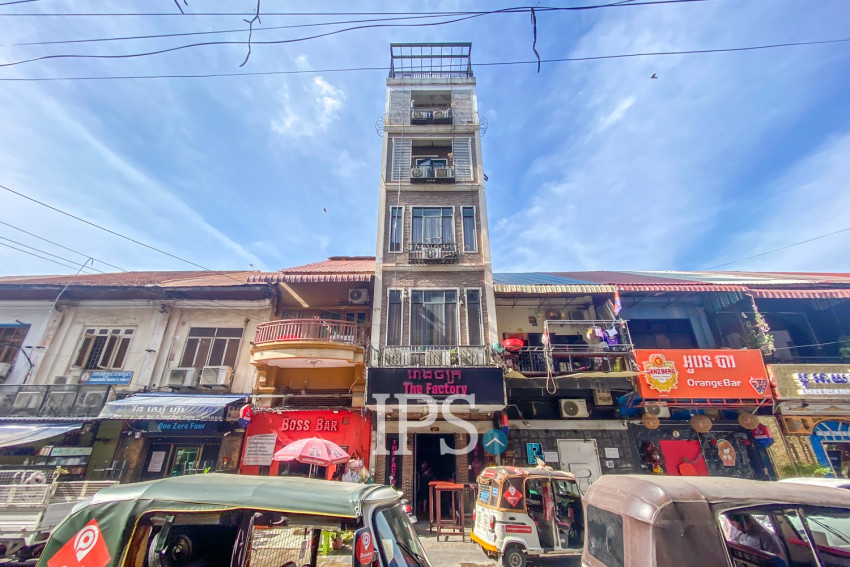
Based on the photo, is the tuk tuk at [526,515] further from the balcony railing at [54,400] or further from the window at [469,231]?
the balcony railing at [54,400]

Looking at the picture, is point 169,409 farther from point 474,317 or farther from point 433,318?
point 474,317

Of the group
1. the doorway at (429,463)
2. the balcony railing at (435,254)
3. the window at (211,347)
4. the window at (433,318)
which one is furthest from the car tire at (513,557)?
the window at (211,347)

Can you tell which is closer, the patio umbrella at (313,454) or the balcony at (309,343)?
the patio umbrella at (313,454)

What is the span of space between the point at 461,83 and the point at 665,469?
60.8 ft

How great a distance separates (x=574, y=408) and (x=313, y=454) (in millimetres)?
9403

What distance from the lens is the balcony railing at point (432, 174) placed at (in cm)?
1505

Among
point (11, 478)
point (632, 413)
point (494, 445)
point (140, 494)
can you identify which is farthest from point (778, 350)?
point (11, 478)

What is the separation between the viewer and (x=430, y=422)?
12320 millimetres

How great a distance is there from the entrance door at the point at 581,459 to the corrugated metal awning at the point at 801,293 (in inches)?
320

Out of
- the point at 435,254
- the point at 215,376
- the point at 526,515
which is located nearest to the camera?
the point at 526,515

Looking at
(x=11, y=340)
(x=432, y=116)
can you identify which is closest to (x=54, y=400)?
(x=11, y=340)

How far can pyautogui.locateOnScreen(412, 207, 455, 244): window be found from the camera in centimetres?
1444

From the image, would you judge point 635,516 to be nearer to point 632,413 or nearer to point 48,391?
point 632,413

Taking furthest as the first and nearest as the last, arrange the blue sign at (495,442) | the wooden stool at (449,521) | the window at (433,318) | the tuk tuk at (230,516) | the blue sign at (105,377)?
the blue sign at (105,377) → the window at (433,318) → the blue sign at (495,442) → the wooden stool at (449,521) → the tuk tuk at (230,516)
